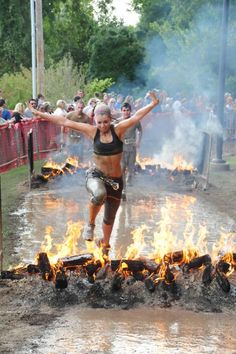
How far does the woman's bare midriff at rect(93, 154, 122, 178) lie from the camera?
306 inches

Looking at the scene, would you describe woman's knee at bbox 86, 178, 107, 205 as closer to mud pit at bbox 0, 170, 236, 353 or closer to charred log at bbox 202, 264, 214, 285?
mud pit at bbox 0, 170, 236, 353

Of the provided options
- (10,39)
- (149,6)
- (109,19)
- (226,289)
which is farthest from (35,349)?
(109,19)

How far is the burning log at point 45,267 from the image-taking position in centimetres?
681

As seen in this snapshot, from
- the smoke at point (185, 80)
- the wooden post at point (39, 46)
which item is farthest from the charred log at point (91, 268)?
the wooden post at point (39, 46)

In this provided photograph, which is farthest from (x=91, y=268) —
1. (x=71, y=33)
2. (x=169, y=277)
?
(x=71, y=33)

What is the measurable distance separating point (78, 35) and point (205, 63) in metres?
→ 18.3

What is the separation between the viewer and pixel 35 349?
5367 millimetres

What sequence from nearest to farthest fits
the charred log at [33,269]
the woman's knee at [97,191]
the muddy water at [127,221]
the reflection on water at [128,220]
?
1. the charred log at [33,269]
2. the woman's knee at [97,191]
3. the muddy water at [127,221]
4. the reflection on water at [128,220]

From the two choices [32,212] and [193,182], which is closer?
[32,212]

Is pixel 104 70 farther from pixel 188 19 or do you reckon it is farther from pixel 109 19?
pixel 109 19

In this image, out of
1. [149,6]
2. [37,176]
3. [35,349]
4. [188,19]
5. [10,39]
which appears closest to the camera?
[35,349]

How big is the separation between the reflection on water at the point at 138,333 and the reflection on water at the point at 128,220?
4.16ft

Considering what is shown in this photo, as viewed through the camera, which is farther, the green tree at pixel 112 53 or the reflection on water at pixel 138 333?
the green tree at pixel 112 53

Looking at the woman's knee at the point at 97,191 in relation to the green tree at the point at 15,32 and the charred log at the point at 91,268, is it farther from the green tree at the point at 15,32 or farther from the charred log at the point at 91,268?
the green tree at the point at 15,32
